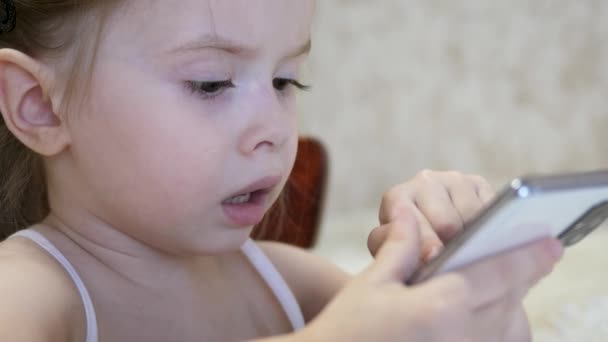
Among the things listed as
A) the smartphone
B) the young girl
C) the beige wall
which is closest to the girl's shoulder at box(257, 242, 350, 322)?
the young girl

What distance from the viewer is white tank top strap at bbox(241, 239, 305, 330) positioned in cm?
87

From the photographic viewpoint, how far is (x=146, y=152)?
0.68m

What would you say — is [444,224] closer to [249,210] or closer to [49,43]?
[249,210]

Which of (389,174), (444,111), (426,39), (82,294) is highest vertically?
(82,294)

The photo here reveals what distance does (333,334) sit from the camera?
0.51 metres

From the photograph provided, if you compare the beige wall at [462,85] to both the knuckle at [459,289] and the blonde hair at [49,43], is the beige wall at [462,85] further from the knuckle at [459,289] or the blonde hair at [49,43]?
the knuckle at [459,289]

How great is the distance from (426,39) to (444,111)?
15 cm

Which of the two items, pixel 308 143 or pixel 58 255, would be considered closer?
pixel 58 255

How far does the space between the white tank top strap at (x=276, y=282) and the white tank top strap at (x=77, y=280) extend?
22cm

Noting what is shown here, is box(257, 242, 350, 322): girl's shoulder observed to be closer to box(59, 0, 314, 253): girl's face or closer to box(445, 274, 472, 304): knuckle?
box(59, 0, 314, 253): girl's face

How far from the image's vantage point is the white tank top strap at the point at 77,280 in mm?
→ 687

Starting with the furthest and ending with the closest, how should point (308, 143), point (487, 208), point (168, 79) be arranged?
point (308, 143), point (168, 79), point (487, 208)

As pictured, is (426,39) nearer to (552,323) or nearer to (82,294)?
(552,323)

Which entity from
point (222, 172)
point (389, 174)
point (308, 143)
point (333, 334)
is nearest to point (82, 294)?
point (222, 172)
